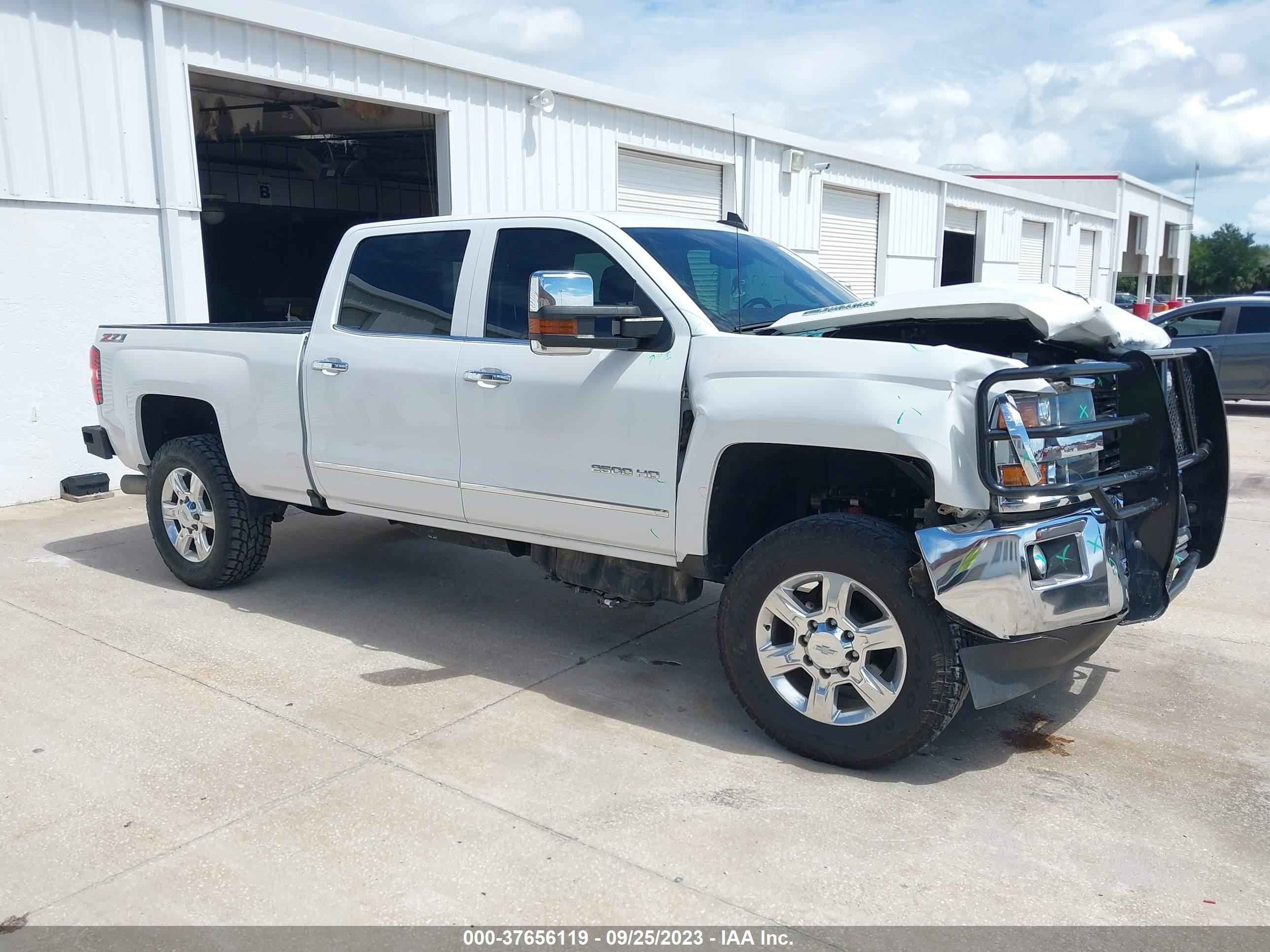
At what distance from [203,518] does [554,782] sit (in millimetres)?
3255

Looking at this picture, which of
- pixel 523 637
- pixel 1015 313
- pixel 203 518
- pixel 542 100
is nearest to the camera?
pixel 1015 313

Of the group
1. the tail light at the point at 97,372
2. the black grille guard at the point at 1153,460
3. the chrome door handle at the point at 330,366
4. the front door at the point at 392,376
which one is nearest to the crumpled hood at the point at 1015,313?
the black grille guard at the point at 1153,460

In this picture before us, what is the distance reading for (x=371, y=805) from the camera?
356cm

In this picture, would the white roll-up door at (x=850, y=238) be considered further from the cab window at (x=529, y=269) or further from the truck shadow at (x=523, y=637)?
the cab window at (x=529, y=269)

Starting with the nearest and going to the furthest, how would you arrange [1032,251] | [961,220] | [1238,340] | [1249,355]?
[1249,355]
[1238,340]
[961,220]
[1032,251]

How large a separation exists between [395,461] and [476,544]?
56 centimetres

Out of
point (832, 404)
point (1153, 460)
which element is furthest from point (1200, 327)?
point (832, 404)

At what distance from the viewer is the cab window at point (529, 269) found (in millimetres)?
4473

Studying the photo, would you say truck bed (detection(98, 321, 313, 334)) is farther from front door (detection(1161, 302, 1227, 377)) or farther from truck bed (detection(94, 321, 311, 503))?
front door (detection(1161, 302, 1227, 377))

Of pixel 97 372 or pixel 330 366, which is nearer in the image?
pixel 330 366

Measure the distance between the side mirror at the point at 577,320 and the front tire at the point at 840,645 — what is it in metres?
0.97

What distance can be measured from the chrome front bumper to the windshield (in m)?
1.35

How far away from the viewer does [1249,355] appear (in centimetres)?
1405

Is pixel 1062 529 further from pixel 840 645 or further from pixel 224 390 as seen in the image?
pixel 224 390
